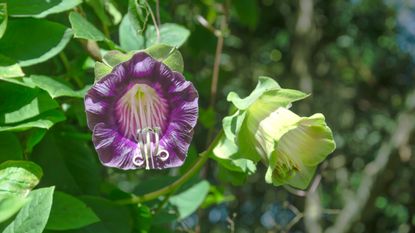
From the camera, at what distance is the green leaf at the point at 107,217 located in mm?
794

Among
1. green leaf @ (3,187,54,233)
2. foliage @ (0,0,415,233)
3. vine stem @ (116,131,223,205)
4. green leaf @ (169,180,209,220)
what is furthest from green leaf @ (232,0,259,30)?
green leaf @ (3,187,54,233)

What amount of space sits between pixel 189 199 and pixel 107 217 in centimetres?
17

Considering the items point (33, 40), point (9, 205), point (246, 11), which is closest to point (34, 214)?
point (9, 205)

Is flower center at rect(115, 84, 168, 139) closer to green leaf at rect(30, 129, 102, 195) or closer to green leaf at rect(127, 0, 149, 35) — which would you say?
green leaf at rect(127, 0, 149, 35)

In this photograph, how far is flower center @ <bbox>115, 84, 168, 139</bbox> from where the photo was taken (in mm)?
654

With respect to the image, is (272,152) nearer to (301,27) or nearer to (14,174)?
(14,174)

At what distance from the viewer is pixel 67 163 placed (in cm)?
86

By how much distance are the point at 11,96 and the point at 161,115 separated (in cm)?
17

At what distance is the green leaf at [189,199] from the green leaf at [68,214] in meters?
0.22

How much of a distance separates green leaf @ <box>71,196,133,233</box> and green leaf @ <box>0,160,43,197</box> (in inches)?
5.5

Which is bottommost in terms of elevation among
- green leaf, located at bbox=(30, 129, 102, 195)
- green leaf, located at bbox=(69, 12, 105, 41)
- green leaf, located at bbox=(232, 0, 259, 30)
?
green leaf, located at bbox=(232, 0, 259, 30)

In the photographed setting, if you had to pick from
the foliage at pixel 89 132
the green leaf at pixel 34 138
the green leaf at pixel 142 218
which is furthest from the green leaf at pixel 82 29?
the green leaf at pixel 142 218

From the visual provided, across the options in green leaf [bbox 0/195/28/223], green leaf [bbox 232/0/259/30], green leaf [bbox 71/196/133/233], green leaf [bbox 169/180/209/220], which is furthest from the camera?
green leaf [bbox 232/0/259/30]

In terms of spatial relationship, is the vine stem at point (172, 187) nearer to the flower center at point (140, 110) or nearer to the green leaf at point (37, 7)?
the flower center at point (140, 110)
